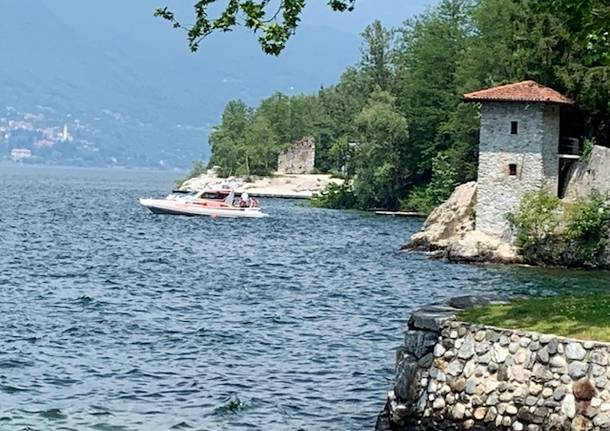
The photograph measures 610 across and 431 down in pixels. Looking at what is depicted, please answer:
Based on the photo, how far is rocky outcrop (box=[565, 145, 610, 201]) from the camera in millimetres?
42750

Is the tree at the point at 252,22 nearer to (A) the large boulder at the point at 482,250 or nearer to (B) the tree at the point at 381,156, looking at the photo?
(A) the large boulder at the point at 482,250

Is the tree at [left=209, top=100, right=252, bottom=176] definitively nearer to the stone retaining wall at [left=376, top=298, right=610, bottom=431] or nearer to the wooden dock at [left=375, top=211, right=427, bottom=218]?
the wooden dock at [left=375, top=211, right=427, bottom=218]

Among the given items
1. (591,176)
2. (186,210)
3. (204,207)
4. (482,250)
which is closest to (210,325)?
(482,250)

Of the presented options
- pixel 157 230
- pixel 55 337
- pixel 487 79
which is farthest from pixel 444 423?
pixel 487 79

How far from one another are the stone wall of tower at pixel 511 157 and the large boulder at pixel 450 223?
2260mm

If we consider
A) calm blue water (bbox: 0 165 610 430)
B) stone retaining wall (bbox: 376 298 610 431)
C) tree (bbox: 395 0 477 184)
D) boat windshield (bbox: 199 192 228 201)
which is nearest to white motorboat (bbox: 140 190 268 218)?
boat windshield (bbox: 199 192 228 201)

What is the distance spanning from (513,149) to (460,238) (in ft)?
13.8

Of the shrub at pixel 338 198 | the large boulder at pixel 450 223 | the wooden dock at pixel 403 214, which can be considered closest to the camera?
the large boulder at pixel 450 223

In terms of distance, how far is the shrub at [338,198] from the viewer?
9112cm

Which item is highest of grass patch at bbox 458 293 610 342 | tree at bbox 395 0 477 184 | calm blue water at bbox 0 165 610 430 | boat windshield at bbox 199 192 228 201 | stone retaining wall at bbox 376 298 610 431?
tree at bbox 395 0 477 184

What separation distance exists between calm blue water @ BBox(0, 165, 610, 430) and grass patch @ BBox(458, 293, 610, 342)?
93.9 inches

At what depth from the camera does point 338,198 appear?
92.1 metres

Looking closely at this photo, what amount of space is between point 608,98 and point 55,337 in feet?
97.3

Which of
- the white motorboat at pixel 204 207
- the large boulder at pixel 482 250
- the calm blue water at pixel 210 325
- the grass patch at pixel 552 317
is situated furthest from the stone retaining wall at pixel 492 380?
the white motorboat at pixel 204 207
